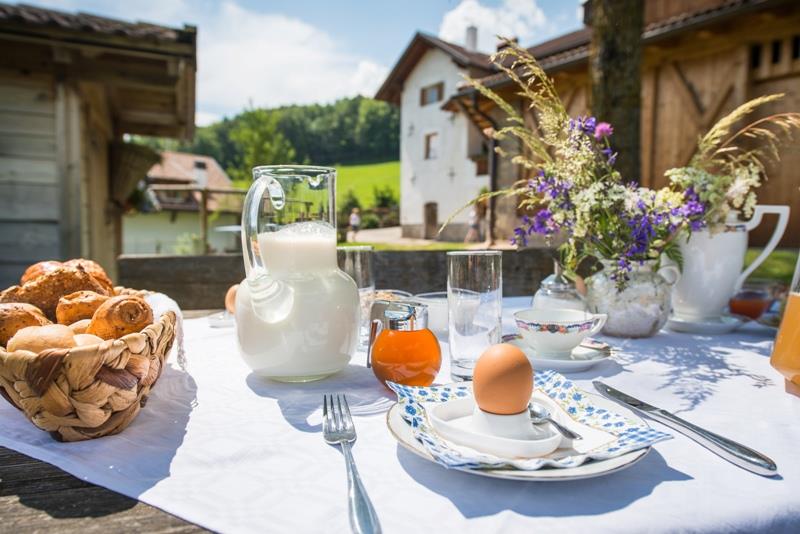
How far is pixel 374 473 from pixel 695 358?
92cm

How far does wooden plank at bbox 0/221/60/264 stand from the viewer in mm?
3781

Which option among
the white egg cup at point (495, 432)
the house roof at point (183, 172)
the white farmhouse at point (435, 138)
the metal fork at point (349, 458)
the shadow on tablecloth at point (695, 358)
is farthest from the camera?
the house roof at point (183, 172)

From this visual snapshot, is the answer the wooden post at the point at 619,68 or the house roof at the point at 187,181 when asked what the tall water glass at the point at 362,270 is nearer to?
the wooden post at the point at 619,68

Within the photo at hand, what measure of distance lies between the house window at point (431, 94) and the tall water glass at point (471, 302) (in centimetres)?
1728

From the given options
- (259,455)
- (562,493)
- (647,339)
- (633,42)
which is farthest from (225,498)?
(633,42)

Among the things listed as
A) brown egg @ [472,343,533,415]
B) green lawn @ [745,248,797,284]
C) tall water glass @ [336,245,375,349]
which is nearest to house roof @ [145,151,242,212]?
green lawn @ [745,248,797,284]

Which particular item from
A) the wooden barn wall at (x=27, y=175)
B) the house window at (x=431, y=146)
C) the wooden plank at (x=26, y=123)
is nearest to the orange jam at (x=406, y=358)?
the wooden barn wall at (x=27, y=175)

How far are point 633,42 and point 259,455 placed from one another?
283cm

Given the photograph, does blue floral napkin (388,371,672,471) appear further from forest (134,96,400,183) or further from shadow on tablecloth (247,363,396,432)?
forest (134,96,400,183)

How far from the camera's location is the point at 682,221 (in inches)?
50.9

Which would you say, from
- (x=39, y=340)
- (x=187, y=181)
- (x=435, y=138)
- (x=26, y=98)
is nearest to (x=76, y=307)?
(x=39, y=340)

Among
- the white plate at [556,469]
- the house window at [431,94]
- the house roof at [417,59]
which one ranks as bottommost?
the white plate at [556,469]

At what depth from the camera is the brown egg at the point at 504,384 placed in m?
0.60

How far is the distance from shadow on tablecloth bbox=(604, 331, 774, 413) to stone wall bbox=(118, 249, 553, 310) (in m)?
1.04
